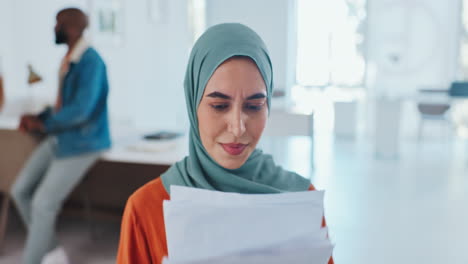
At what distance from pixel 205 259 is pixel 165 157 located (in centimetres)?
161

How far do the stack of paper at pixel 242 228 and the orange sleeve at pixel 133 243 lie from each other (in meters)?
0.21

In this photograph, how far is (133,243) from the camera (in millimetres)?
987

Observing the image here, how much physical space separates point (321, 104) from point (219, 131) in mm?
7737

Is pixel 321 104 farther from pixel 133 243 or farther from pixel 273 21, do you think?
pixel 133 243

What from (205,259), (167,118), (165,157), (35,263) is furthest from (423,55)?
(205,259)

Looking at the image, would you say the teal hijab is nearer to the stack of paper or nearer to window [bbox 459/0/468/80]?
the stack of paper

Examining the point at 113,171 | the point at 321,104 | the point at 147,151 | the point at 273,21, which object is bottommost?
the point at 321,104

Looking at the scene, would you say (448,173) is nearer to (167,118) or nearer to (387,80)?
(387,80)

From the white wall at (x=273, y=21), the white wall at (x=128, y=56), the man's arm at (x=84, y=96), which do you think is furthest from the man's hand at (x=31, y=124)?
the white wall at (x=273, y=21)

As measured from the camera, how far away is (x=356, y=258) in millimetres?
2914

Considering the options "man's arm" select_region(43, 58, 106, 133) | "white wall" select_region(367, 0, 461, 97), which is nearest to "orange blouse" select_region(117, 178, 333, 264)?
"man's arm" select_region(43, 58, 106, 133)

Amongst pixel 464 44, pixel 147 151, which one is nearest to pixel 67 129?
pixel 147 151

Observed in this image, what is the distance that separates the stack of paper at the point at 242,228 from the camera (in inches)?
31.0

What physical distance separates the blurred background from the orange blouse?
130 centimetres
